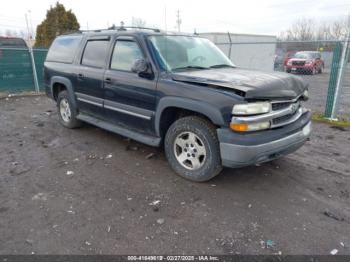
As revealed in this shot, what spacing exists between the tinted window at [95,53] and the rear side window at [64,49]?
0.46 meters

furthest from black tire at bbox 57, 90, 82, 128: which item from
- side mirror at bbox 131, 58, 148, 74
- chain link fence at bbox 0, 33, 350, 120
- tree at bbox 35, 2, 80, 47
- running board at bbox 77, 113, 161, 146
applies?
tree at bbox 35, 2, 80, 47

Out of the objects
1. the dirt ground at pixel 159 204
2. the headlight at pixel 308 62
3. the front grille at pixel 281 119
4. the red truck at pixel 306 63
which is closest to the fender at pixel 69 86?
the dirt ground at pixel 159 204

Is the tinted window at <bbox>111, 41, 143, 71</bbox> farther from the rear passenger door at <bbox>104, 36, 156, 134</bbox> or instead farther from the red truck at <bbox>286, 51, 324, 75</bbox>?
the red truck at <bbox>286, 51, 324, 75</bbox>

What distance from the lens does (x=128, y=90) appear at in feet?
13.4

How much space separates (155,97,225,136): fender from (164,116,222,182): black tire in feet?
0.60

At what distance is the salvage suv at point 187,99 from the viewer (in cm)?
302

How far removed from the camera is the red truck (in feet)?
63.8

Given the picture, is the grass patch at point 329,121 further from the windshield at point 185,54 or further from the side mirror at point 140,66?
the side mirror at point 140,66

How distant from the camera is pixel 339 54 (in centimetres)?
618

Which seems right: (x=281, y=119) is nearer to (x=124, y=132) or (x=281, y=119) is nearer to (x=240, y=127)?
(x=240, y=127)

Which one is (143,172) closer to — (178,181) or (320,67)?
(178,181)

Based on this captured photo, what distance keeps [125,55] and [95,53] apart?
862 millimetres

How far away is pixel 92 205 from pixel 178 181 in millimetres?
1144

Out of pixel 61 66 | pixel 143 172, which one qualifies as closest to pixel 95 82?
pixel 61 66
